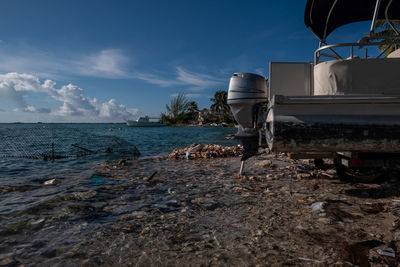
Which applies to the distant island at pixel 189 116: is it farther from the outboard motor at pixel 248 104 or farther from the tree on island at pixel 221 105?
the outboard motor at pixel 248 104

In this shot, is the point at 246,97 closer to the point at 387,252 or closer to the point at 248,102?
the point at 248,102

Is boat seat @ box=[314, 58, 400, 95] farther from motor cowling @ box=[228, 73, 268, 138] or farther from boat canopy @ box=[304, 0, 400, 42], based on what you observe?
boat canopy @ box=[304, 0, 400, 42]

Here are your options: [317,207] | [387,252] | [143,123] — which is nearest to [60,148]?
[317,207]

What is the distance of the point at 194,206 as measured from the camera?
3885mm

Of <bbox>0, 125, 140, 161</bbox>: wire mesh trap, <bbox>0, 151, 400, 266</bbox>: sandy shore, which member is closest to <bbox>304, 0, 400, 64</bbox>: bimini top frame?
<bbox>0, 151, 400, 266</bbox>: sandy shore

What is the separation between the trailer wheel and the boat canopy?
9.46 feet

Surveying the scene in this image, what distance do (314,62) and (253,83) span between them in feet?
3.57

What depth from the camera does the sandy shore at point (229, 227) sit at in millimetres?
2297

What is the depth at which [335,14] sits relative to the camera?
5227 mm

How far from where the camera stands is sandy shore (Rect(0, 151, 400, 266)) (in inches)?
90.4

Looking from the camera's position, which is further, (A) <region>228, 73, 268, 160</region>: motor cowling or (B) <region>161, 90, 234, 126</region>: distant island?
(B) <region>161, 90, 234, 126</region>: distant island

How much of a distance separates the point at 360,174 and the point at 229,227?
364cm

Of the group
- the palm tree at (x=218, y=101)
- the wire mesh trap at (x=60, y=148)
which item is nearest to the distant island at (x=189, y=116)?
the palm tree at (x=218, y=101)

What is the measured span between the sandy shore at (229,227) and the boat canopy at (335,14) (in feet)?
11.3
